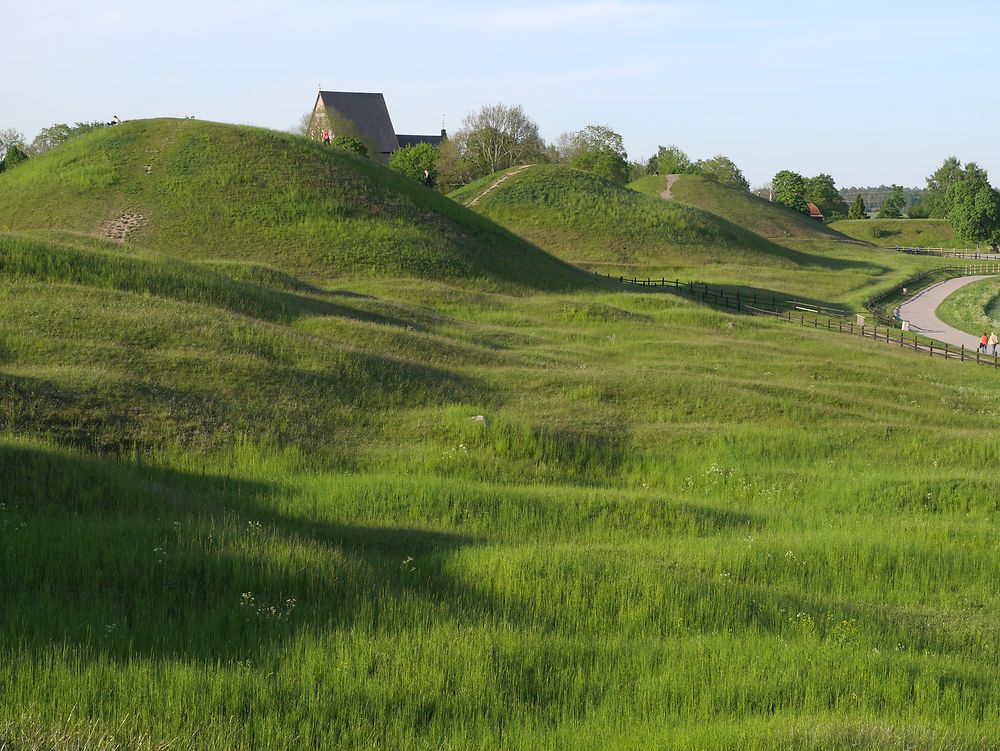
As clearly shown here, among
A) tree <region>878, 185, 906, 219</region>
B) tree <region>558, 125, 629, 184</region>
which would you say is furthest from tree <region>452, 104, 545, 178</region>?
tree <region>878, 185, 906, 219</region>

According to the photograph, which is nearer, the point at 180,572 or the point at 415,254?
the point at 180,572

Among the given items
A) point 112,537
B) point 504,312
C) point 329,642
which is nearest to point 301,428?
point 112,537

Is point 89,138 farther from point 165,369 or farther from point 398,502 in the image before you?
point 398,502

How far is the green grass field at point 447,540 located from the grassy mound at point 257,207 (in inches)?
877

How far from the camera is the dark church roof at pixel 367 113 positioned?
461 feet

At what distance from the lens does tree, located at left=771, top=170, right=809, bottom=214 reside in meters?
157

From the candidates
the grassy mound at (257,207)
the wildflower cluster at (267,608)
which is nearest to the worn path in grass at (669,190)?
the grassy mound at (257,207)

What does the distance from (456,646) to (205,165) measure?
57056mm

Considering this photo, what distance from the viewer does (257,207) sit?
56.9m

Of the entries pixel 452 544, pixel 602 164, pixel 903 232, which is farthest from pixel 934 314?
pixel 903 232

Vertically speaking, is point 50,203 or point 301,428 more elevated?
point 50,203

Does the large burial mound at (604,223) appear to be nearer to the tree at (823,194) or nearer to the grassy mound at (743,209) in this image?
the grassy mound at (743,209)

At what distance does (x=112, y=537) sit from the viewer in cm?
1091

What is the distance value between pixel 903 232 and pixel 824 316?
115814 millimetres
